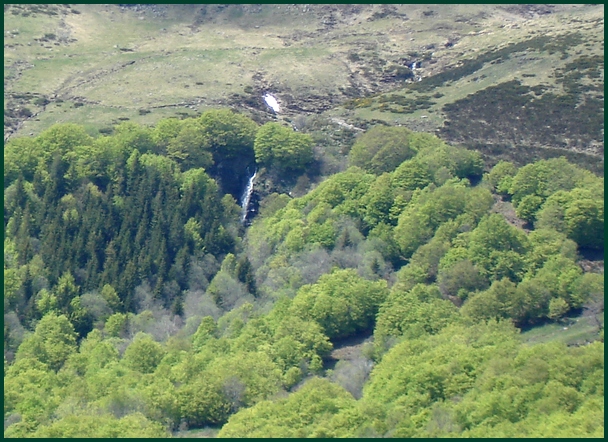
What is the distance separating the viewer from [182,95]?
177 meters

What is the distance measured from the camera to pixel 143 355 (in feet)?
353

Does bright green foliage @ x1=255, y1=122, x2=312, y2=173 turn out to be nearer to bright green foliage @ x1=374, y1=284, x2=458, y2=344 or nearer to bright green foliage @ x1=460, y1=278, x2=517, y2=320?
bright green foliage @ x1=374, y1=284, x2=458, y2=344

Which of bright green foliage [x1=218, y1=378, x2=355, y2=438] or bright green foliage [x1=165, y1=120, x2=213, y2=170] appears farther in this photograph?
bright green foliage [x1=165, y1=120, x2=213, y2=170]

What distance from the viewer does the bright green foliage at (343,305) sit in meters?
110

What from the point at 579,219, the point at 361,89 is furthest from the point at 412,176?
the point at 361,89

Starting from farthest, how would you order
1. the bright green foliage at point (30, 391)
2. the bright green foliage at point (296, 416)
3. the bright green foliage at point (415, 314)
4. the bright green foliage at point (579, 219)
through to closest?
the bright green foliage at point (579, 219) < the bright green foliage at point (415, 314) < the bright green foliage at point (30, 391) < the bright green foliage at point (296, 416)

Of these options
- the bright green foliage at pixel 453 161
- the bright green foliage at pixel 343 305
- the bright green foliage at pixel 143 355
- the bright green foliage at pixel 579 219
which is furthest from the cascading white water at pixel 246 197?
the bright green foliage at pixel 579 219

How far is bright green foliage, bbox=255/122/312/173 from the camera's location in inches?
5856

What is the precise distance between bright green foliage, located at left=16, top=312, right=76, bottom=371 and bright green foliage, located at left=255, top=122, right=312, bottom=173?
1614 inches

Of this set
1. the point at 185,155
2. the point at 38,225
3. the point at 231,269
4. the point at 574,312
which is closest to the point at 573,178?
the point at 574,312

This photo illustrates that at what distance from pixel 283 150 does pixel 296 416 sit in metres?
Answer: 68.4

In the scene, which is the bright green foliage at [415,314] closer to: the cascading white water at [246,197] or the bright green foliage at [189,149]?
the cascading white water at [246,197]

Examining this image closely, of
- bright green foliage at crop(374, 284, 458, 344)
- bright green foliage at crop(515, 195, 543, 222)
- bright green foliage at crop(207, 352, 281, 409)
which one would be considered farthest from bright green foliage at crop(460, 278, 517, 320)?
bright green foliage at crop(207, 352, 281, 409)

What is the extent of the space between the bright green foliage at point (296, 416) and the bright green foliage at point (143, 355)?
2154cm
